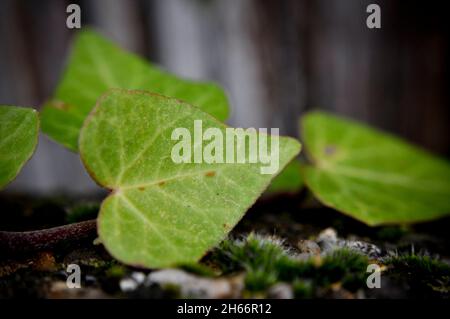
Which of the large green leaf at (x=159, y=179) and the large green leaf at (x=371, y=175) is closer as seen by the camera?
the large green leaf at (x=159, y=179)

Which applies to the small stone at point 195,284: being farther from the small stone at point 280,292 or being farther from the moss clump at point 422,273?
the moss clump at point 422,273

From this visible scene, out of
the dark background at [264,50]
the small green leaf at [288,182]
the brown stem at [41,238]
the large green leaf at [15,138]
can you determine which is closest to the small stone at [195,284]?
the brown stem at [41,238]

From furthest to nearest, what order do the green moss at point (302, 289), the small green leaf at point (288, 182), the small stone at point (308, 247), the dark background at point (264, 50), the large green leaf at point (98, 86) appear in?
the dark background at point (264, 50) < the small green leaf at point (288, 182) < the large green leaf at point (98, 86) < the small stone at point (308, 247) < the green moss at point (302, 289)

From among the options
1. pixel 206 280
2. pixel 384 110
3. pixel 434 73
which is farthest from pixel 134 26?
pixel 206 280

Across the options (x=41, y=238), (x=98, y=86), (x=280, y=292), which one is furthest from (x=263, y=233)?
(x=98, y=86)

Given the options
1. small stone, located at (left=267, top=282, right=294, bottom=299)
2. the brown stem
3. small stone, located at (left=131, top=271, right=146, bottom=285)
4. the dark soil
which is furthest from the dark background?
small stone, located at (left=267, top=282, right=294, bottom=299)

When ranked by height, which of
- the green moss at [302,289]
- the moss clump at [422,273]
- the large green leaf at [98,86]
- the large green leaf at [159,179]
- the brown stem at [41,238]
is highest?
the large green leaf at [98,86]

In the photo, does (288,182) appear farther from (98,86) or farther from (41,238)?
(41,238)
